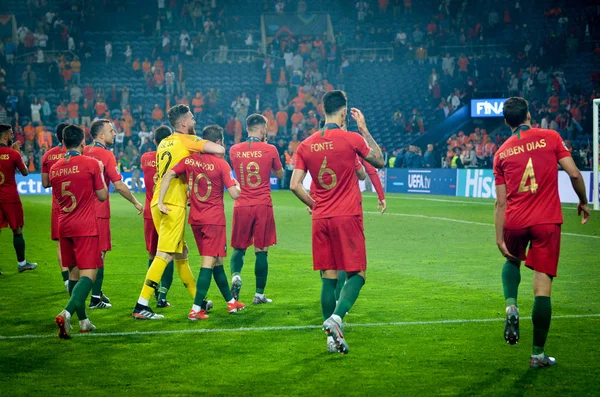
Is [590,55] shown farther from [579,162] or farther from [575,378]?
[575,378]

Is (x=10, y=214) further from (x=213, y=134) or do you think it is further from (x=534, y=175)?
(x=534, y=175)

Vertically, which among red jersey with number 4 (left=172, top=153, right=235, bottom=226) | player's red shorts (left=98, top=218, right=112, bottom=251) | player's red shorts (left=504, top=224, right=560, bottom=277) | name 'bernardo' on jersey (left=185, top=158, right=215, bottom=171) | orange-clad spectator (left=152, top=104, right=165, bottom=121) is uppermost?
orange-clad spectator (left=152, top=104, right=165, bottom=121)

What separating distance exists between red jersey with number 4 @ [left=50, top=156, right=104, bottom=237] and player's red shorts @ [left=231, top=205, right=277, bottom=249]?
89.6 inches

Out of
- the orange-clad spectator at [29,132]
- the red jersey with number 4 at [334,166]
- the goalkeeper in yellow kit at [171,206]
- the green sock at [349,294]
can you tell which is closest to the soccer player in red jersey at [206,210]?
the goalkeeper in yellow kit at [171,206]

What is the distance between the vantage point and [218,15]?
4531 cm

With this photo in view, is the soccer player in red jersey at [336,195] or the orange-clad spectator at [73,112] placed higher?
the orange-clad spectator at [73,112]

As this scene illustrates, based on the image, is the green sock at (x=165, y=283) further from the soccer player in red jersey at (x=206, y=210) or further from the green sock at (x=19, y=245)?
the green sock at (x=19, y=245)

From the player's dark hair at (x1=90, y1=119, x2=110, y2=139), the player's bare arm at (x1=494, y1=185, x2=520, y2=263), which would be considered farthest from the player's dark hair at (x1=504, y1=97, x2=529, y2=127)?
the player's dark hair at (x1=90, y1=119, x2=110, y2=139)

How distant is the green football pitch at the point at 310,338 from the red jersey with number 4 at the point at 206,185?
1.17 m

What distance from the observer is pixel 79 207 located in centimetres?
880

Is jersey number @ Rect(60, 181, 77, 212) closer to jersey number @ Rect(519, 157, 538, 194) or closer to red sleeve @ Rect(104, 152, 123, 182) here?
red sleeve @ Rect(104, 152, 123, 182)

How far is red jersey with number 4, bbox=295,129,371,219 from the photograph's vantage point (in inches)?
307

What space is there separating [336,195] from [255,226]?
2982 mm

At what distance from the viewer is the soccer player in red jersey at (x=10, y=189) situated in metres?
13.6
